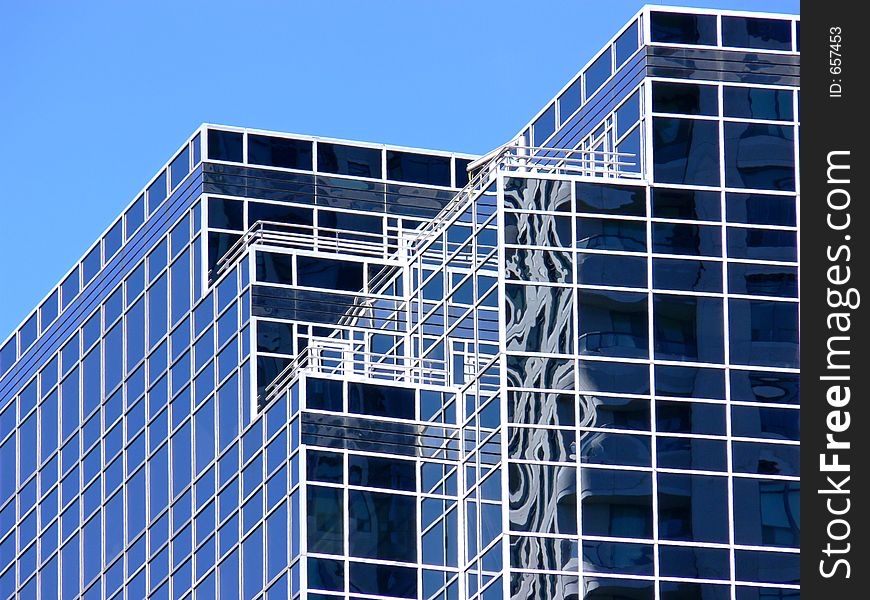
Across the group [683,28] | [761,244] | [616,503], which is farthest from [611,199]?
[616,503]

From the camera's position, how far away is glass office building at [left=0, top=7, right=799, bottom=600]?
64812 mm

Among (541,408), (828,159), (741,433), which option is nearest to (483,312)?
(541,408)

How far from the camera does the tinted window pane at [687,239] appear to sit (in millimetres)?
67500

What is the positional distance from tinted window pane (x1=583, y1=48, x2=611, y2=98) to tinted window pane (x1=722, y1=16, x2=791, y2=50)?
3429 millimetres

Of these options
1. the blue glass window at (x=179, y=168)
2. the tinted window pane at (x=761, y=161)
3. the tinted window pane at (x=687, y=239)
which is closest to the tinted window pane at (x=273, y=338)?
the blue glass window at (x=179, y=168)

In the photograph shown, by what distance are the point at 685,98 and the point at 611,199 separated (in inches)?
150

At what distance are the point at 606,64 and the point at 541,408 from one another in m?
11.1

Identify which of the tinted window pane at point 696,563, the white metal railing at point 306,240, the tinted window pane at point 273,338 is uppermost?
the white metal railing at point 306,240

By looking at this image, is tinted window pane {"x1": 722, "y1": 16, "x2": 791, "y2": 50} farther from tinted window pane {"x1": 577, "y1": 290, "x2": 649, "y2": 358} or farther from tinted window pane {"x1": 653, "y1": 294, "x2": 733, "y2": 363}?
tinted window pane {"x1": 577, "y1": 290, "x2": 649, "y2": 358}

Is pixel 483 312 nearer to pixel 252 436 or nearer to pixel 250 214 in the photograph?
pixel 252 436

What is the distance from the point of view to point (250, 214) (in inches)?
3410

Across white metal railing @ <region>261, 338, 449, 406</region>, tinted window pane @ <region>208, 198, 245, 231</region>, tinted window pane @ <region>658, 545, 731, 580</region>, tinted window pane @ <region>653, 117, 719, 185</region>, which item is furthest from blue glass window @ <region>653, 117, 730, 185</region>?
tinted window pane @ <region>208, 198, 245, 231</region>

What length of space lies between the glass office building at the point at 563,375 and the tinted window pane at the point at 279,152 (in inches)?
381

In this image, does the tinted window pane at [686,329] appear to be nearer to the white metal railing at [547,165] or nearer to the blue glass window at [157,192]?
the white metal railing at [547,165]
